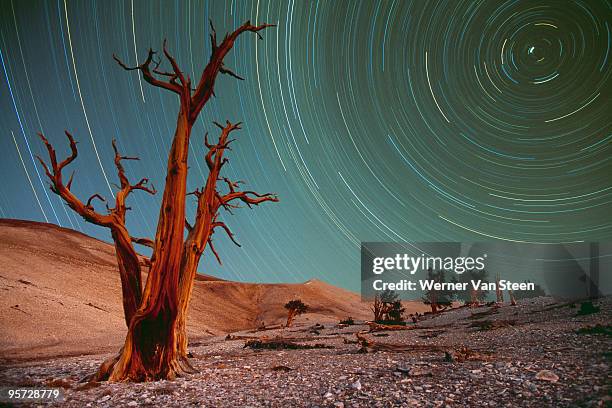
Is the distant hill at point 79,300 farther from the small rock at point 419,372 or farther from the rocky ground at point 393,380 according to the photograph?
the small rock at point 419,372

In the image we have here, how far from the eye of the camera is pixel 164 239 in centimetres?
1273

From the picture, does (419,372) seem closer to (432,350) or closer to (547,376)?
(547,376)

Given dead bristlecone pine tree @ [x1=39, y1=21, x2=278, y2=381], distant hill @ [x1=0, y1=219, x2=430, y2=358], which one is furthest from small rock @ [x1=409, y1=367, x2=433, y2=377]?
distant hill @ [x1=0, y1=219, x2=430, y2=358]

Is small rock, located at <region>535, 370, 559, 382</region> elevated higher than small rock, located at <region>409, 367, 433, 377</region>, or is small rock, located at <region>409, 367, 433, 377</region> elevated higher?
small rock, located at <region>535, 370, 559, 382</region>

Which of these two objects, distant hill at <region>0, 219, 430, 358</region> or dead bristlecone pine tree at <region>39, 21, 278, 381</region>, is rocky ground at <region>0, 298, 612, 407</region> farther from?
distant hill at <region>0, 219, 430, 358</region>

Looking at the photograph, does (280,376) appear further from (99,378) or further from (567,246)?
(567,246)

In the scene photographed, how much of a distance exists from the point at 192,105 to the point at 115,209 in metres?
3.84

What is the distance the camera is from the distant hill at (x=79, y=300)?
92.7 feet

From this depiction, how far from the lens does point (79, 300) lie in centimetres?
4031

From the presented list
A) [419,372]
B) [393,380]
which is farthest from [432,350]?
[393,380]

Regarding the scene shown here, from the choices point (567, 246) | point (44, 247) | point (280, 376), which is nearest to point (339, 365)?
point (280, 376)

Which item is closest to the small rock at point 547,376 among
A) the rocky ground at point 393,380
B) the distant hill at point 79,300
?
the rocky ground at point 393,380

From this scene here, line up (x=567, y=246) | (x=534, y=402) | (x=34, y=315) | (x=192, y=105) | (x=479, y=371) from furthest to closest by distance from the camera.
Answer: (x=567, y=246) → (x=34, y=315) → (x=192, y=105) → (x=479, y=371) → (x=534, y=402)

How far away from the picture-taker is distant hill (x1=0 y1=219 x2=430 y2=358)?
92.7ft
